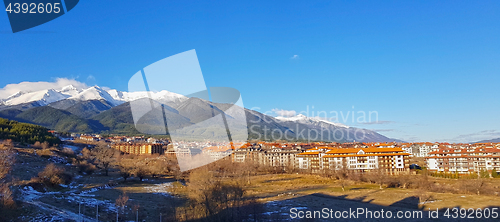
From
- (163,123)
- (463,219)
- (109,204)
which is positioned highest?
(163,123)

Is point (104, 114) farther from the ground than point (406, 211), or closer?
farther from the ground

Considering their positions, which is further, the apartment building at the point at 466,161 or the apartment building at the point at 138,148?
the apartment building at the point at 138,148

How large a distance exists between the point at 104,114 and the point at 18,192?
18108 centimetres

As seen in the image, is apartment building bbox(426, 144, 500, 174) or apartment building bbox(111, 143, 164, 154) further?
apartment building bbox(111, 143, 164, 154)

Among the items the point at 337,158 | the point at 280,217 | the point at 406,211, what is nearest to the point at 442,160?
the point at 337,158

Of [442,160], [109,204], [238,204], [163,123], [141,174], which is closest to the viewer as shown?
[238,204]

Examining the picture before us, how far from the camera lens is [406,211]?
21.2m

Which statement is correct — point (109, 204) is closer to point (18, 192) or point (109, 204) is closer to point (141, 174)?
point (18, 192)

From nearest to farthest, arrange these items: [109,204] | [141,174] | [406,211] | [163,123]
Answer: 1. [109,204]
2. [406,211]
3. [141,174]
4. [163,123]

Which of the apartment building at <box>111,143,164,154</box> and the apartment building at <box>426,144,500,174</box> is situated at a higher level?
the apartment building at <box>111,143,164,154</box>

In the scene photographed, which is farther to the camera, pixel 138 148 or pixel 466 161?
pixel 138 148

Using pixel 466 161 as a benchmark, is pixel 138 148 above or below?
above

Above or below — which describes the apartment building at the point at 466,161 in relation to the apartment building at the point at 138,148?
below

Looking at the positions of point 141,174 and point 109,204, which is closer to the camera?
point 109,204
